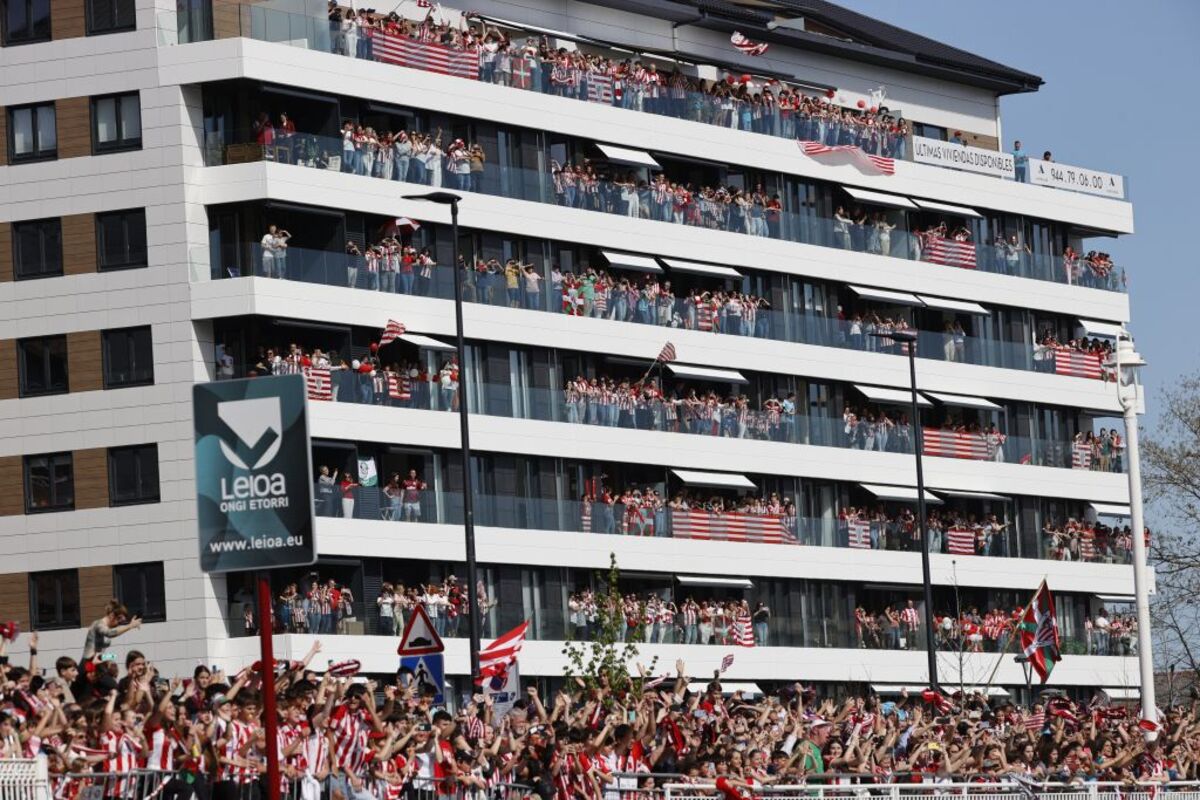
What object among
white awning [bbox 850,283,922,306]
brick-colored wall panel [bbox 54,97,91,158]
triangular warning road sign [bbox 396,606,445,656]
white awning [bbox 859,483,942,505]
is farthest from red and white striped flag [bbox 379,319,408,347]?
triangular warning road sign [bbox 396,606,445,656]

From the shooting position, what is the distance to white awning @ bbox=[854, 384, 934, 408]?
3174 inches

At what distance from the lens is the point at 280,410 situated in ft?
70.4

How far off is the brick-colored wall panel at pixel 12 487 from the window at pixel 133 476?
80.5 inches

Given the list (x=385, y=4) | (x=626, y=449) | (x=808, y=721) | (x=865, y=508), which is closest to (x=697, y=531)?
(x=626, y=449)

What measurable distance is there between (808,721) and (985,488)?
44203 millimetres

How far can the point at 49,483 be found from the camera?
62.5m

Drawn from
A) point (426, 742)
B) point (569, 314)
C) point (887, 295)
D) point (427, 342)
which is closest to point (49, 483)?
point (427, 342)

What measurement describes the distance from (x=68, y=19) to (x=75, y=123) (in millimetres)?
2498

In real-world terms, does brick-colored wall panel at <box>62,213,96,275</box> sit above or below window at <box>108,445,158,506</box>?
above

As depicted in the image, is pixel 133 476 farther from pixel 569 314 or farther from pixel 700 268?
pixel 700 268

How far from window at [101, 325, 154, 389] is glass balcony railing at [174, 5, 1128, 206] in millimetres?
6858

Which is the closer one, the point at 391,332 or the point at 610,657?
the point at 610,657

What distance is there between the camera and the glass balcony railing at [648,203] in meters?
63.3

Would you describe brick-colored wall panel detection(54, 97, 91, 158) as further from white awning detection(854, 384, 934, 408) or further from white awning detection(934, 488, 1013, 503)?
white awning detection(934, 488, 1013, 503)
